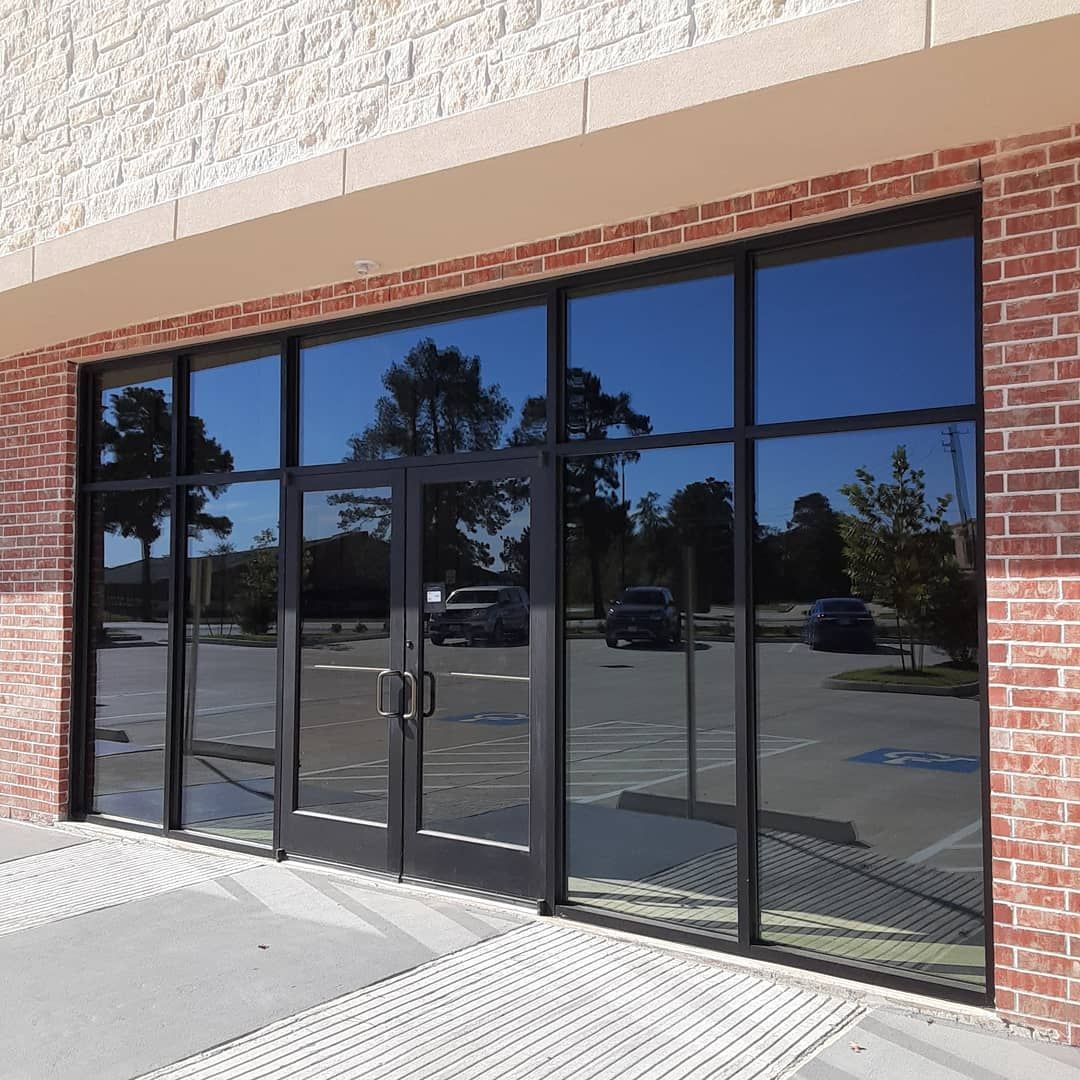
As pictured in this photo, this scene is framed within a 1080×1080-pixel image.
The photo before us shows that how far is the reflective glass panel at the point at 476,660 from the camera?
5926mm

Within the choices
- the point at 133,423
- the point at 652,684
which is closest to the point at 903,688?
the point at 652,684

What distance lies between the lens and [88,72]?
620 centimetres

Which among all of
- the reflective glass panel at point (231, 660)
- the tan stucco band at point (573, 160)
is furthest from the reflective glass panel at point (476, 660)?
the tan stucco band at point (573, 160)

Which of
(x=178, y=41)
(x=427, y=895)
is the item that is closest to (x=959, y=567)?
(x=427, y=895)

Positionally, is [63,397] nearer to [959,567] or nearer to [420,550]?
[420,550]

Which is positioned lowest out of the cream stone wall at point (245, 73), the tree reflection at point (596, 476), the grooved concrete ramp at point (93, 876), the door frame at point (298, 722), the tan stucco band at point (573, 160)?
the grooved concrete ramp at point (93, 876)

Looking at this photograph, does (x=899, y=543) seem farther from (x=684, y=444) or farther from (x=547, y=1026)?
(x=547, y=1026)

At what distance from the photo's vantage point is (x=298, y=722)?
683cm

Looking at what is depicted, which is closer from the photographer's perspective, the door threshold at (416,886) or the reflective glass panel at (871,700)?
the reflective glass panel at (871,700)

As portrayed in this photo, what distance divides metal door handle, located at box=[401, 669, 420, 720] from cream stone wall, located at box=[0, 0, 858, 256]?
9.22 ft

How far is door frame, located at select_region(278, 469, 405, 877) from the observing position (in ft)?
20.7

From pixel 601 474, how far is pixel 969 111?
7.98ft

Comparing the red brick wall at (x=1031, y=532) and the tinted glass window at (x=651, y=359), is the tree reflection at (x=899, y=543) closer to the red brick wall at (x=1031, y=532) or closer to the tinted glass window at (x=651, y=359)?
the red brick wall at (x=1031, y=532)

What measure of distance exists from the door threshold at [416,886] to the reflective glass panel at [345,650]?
296mm
